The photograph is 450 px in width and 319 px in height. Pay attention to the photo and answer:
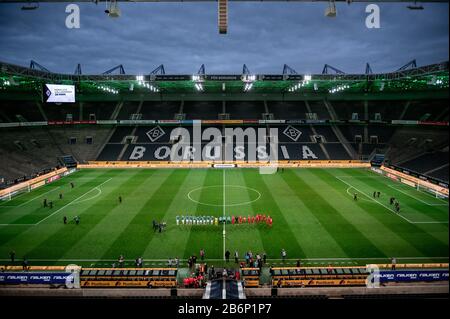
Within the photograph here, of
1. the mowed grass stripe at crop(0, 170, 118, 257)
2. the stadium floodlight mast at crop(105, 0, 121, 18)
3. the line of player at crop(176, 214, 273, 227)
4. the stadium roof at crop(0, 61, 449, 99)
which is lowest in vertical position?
the mowed grass stripe at crop(0, 170, 118, 257)

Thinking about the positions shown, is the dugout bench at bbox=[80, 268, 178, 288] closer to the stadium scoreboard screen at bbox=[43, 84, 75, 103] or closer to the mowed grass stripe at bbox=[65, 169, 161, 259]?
the mowed grass stripe at bbox=[65, 169, 161, 259]

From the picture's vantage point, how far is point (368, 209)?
103ft

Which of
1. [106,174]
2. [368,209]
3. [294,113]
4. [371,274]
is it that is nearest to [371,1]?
[371,274]

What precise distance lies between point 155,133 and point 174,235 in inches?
1703

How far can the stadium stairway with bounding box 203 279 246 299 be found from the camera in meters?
13.3

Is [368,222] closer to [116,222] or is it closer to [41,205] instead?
[116,222]

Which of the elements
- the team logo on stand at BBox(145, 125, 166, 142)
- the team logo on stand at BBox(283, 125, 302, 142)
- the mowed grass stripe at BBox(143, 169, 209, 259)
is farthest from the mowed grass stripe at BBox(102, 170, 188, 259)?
the team logo on stand at BBox(283, 125, 302, 142)

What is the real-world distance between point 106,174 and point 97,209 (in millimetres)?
→ 18473

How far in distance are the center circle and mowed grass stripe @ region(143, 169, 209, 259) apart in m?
1.15

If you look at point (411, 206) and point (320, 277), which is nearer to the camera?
point (320, 277)

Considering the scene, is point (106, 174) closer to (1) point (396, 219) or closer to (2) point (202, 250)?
(2) point (202, 250)

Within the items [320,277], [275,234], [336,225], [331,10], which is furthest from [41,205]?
[331,10]

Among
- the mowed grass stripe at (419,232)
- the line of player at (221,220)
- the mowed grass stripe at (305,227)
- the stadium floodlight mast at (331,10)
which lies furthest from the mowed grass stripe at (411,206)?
the stadium floodlight mast at (331,10)

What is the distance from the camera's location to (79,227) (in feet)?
89.8
